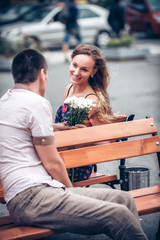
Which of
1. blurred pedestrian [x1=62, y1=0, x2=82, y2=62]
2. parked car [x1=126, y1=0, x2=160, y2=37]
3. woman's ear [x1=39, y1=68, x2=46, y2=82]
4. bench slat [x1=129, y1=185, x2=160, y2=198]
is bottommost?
bench slat [x1=129, y1=185, x2=160, y2=198]

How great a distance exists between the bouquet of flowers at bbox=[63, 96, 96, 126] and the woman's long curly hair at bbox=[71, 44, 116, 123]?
32 cm

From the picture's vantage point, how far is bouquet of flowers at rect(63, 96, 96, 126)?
3.71m

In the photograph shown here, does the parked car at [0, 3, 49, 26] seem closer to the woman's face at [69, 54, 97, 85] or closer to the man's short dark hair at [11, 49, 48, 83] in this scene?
the woman's face at [69, 54, 97, 85]

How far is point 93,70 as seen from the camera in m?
4.33

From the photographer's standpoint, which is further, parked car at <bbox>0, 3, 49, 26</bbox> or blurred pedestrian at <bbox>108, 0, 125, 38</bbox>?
parked car at <bbox>0, 3, 49, 26</bbox>

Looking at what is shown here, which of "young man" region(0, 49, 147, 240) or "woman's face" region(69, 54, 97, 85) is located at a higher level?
"woman's face" region(69, 54, 97, 85)

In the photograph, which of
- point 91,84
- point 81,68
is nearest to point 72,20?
point 91,84

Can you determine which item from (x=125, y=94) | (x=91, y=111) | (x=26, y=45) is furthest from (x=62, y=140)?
(x=26, y=45)

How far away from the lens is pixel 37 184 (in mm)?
3023

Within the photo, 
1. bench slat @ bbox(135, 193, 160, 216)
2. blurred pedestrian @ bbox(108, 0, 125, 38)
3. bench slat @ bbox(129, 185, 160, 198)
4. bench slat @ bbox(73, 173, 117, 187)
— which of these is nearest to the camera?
bench slat @ bbox(135, 193, 160, 216)

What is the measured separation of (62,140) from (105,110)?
66 cm

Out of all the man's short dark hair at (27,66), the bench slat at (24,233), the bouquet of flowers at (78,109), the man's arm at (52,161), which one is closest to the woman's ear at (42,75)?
the man's short dark hair at (27,66)

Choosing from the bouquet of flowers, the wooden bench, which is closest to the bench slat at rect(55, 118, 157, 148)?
the wooden bench

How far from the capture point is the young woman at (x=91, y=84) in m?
4.11
